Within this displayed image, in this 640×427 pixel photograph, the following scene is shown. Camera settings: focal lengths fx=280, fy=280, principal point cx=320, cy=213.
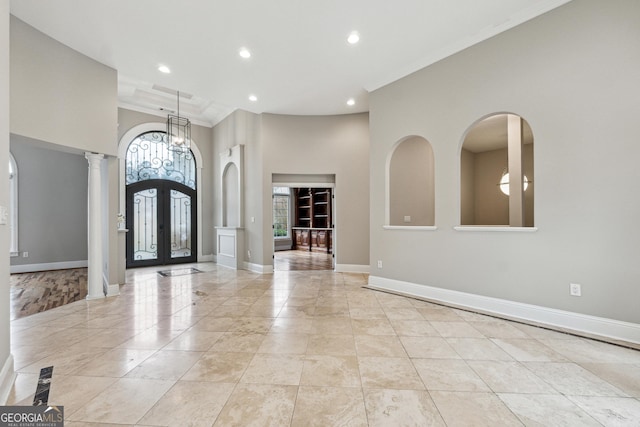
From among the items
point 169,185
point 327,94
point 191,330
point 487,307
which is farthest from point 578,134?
point 169,185

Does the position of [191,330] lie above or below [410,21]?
below

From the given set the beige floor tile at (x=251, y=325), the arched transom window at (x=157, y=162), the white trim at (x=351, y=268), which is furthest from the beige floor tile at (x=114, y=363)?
the arched transom window at (x=157, y=162)

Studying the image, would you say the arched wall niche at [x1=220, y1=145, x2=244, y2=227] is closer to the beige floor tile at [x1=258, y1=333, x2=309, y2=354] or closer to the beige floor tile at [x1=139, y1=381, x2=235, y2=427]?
the beige floor tile at [x1=258, y1=333, x2=309, y2=354]

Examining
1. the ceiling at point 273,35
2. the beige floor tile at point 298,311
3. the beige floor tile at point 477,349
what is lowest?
the beige floor tile at point 298,311

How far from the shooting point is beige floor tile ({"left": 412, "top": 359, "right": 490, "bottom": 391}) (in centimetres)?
208


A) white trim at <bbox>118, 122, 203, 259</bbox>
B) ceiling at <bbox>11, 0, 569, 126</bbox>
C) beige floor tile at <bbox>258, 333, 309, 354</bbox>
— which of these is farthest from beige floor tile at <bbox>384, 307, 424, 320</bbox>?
white trim at <bbox>118, 122, 203, 259</bbox>

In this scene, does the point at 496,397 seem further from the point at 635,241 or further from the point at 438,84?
the point at 438,84

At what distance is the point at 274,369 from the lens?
92.1 inches

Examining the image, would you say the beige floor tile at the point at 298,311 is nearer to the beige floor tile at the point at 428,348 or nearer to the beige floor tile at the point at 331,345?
the beige floor tile at the point at 331,345

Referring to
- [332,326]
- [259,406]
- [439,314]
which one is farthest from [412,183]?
[259,406]

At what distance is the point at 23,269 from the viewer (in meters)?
6.55

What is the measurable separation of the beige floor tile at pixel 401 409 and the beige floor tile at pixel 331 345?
626 mm

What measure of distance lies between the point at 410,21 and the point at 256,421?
4.29 m

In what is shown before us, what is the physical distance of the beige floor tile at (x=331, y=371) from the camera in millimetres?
2143
